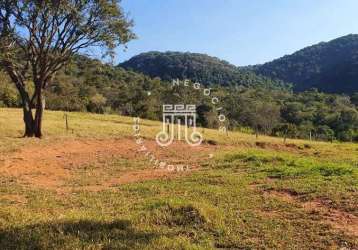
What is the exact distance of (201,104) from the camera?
62.9 m

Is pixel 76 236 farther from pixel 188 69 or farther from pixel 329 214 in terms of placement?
pixel 188 69

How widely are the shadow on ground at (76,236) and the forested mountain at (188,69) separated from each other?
70.1 meters

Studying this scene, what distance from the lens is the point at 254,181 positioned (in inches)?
534

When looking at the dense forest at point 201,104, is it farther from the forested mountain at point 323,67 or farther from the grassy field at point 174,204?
the grassy field at point 174,204

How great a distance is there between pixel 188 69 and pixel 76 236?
78816 mm

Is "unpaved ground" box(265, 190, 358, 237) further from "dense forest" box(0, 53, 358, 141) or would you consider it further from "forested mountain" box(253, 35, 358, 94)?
"forested mountain" box(253, 35, 358, 94)

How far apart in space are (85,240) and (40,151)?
14410 millimetres

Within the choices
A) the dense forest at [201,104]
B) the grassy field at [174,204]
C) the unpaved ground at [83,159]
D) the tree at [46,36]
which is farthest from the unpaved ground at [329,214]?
the dense forest at [201,104]

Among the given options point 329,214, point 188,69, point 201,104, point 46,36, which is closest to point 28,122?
point 46,36

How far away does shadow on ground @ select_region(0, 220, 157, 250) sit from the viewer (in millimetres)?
6957

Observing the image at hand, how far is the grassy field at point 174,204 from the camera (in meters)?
7.41

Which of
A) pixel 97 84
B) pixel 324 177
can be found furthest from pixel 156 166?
pixel 97 84

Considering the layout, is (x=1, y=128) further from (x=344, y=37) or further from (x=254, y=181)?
(x=344, y=37)

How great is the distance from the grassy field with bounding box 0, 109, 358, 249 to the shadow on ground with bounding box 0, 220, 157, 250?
0.05 ft
